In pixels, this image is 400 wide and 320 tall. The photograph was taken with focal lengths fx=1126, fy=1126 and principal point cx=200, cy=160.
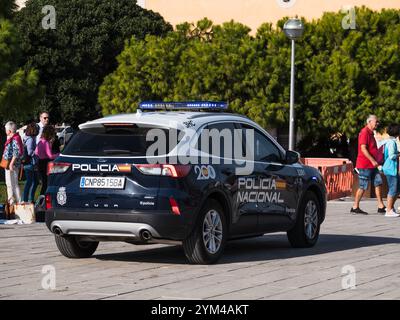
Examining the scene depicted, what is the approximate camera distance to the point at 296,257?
13086 millimetres

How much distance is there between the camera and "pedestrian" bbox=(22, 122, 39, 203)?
1994cm

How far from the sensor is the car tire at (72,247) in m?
12.6

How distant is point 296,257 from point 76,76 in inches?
1995

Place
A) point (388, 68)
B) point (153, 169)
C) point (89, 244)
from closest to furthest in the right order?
point (153, 169)
point (89, 244)
point (388, 68)

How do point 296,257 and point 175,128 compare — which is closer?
point 175,128

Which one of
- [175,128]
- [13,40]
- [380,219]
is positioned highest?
[13,40]

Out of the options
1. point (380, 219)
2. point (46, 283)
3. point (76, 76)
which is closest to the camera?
point (46, 283)

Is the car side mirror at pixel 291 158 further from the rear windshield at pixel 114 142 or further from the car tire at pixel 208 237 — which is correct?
the rear windshield at pixel 114 142

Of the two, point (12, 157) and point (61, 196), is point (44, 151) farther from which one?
point (61, 196)

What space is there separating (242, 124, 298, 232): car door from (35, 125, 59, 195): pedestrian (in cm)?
674
